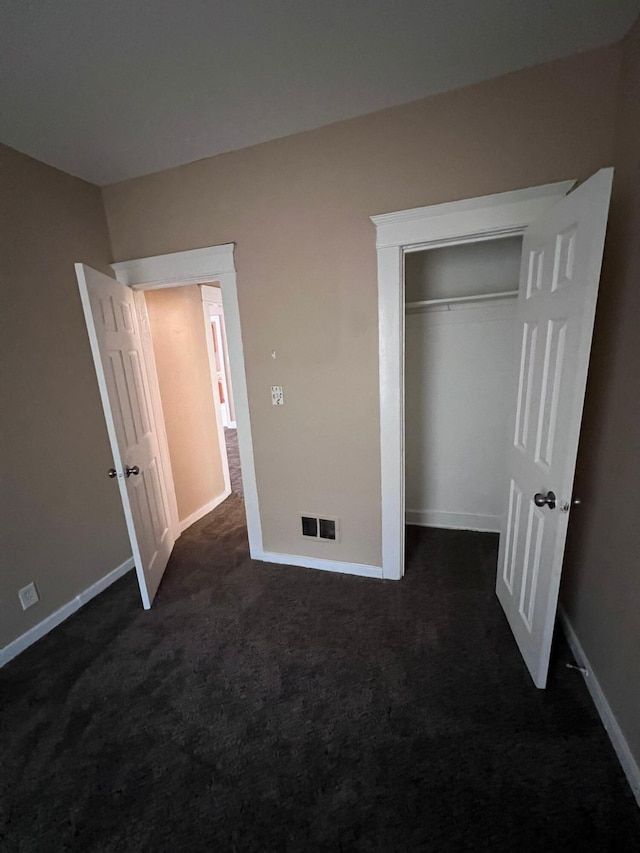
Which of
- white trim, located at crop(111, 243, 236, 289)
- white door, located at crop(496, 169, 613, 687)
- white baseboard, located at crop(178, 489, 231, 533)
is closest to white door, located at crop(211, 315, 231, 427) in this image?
white baseboard, located at crop(178, 489, 231, 533)

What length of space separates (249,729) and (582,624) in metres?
1.52

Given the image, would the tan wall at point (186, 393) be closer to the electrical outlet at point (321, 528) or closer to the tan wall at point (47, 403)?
the tan wall at point (47, 403)

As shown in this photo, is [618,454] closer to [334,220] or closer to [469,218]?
[469,218]

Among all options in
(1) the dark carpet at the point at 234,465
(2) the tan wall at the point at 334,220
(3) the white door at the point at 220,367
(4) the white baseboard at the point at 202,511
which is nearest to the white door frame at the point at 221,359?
(3) the white door at the point at 220,367

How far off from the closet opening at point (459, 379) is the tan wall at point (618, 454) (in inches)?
40.6

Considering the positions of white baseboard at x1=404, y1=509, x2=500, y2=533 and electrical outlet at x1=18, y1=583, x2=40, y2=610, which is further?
white baseboard at x1=404, y1=509, x2=500, y2=533

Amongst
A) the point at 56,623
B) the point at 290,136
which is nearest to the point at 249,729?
the point at 56,623

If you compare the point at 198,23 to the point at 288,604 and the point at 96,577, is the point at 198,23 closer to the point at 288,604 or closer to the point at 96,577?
the point at 288,604

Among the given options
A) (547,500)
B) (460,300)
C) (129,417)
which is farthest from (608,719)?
(129,417)

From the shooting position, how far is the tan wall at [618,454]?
4.12 feet

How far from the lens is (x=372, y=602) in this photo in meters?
2.15

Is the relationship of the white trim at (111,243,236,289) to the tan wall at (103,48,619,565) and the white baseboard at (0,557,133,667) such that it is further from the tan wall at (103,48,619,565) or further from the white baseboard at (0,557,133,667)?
the white baseboard at (0,557,133,667)

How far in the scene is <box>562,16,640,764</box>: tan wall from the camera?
1.25m

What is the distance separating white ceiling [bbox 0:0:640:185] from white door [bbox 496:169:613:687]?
Answer: 69 cm
